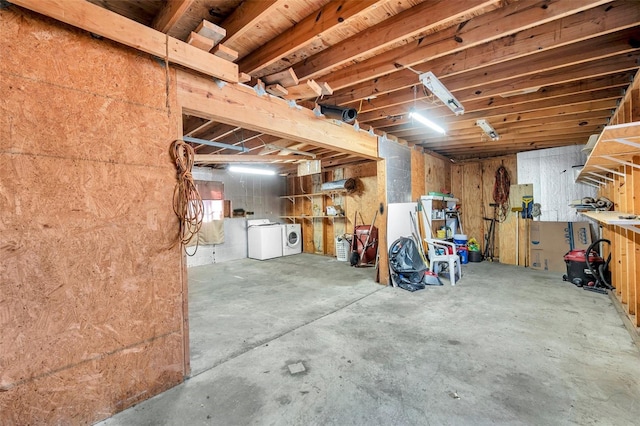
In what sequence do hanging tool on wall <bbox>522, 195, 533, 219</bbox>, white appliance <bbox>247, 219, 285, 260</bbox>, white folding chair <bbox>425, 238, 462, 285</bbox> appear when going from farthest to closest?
1. white appliance <bbox>247, 219, 285, 260</bbox>
2. hanging tool on wall <bbox>522, 195, 533, 219</bbox>
3. white folding chair <bbox>425, 238, 462, 285</bbox>

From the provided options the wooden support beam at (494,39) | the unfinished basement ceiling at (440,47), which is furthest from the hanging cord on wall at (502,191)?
the wooden support beam at (494,39)

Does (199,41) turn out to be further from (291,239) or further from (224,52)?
(291,239)

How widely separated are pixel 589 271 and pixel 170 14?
19.5 ft

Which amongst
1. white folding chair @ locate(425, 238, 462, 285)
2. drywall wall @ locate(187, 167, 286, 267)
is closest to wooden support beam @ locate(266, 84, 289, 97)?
white folding chair @ locate(425, 238, 462, 285)

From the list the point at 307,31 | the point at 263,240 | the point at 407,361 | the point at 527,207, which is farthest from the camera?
the point at 263,240

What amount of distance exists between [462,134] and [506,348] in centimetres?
365

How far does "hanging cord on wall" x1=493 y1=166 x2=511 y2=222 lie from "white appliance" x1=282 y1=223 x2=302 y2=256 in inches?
202

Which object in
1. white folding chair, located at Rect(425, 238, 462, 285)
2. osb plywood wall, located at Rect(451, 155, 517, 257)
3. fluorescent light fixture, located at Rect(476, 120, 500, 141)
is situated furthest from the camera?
osb plywood wall, located at Rect(451, 155, 517, 257)

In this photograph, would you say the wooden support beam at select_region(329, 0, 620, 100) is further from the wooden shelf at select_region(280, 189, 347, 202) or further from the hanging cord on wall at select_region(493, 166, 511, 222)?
the hanging cord on wall at select_region(493, 166, 511, 222)

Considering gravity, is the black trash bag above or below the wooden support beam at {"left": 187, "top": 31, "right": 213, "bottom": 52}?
below

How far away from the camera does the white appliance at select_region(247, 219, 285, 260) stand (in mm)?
7430

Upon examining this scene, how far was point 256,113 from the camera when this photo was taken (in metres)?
2.69

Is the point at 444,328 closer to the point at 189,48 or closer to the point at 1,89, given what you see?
the point at 189,48

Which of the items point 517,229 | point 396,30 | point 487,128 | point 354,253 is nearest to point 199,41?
point 396,30
